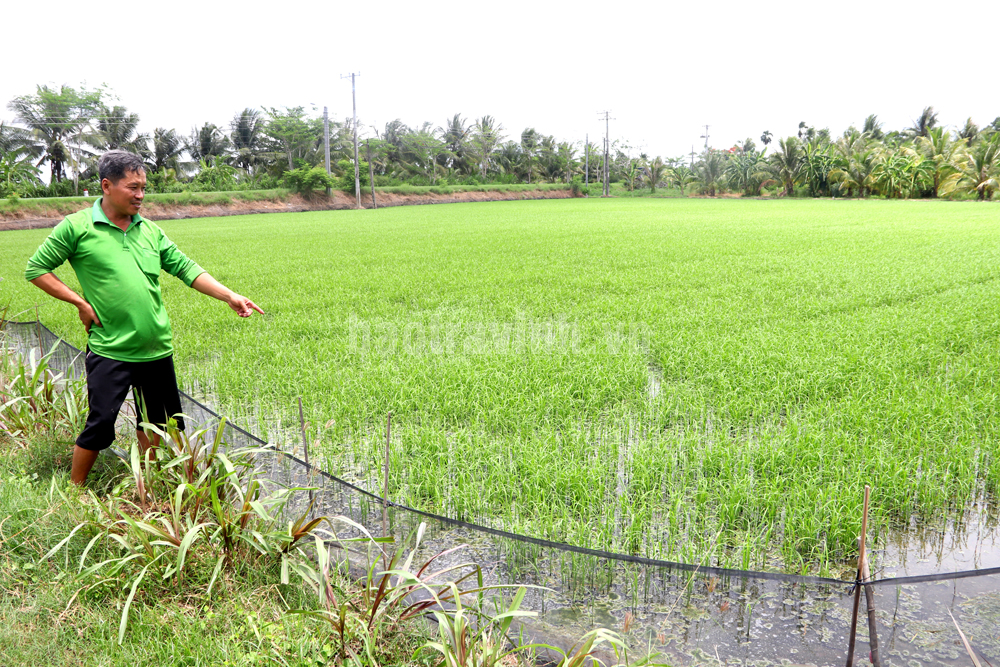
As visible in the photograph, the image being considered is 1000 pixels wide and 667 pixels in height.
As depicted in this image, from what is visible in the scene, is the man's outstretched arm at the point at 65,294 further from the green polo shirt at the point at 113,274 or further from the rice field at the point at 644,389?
the rice field at the point at 644,389

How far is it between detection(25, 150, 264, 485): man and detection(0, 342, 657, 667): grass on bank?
0.24m

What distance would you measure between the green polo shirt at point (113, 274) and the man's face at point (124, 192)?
2.7 inches

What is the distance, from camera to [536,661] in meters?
1.97

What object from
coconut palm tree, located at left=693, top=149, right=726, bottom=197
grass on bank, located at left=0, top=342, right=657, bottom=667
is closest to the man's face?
grass on bank, located at left=0, top=342, right=657, bottom=667

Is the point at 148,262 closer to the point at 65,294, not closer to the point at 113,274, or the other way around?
the point at 113,274

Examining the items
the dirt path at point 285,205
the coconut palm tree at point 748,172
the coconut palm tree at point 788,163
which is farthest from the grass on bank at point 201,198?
the coconut palm tree at point 788,163

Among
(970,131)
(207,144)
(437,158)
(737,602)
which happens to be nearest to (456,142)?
(437,158)

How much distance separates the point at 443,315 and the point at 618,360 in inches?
103

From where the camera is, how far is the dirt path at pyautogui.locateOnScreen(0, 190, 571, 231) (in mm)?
24297

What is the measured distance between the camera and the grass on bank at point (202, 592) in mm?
1856

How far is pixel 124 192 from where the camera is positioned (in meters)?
2.38

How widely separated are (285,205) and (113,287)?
33015 mm

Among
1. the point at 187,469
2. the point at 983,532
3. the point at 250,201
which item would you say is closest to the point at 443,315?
the point at 187,469

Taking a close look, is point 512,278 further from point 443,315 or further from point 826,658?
point 826,658
